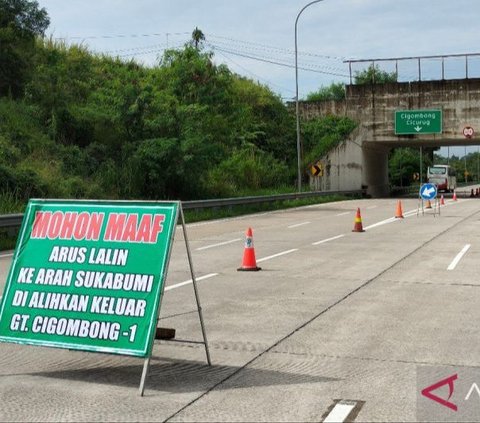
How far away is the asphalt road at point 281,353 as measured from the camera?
16.2ft

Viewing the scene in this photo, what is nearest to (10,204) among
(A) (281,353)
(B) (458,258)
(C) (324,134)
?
(B) (458,258)

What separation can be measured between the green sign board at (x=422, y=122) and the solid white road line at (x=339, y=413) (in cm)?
4225

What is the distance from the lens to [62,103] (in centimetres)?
3209

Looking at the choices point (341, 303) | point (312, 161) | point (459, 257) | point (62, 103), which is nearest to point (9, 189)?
point (62, 103)

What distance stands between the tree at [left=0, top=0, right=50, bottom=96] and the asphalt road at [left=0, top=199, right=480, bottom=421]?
2265cm

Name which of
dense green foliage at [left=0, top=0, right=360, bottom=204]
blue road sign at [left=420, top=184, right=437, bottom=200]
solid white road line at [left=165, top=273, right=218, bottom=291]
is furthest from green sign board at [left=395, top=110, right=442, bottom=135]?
solid white road line at [left=165, top=273, right=218, bottom=291]

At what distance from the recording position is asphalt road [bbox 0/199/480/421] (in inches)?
195

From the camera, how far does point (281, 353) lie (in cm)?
646

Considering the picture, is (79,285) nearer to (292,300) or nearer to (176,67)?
(292,300)

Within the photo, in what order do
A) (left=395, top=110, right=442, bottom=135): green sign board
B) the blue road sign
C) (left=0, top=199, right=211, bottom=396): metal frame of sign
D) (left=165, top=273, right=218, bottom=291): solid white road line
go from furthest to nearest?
(left=395, top=110, right=442, bottom=135): green sign board, the blue road sign, (left=165, top=273, right=218, bottom=291): solid white road line, (left=0, top=199, right=211, bottom=396): metal frame of sign

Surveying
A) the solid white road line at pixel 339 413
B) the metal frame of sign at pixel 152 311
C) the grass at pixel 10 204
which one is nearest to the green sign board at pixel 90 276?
the metal frame of sign at pixel 152 311

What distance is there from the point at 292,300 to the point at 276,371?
3.46 m

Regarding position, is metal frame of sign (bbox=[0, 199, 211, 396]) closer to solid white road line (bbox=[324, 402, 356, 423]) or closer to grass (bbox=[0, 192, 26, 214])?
solid white road line (bbox=[324, 402, 356, 423])

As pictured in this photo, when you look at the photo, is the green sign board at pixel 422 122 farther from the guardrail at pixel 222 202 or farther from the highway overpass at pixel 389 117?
the guardrail at pixel 222 202
